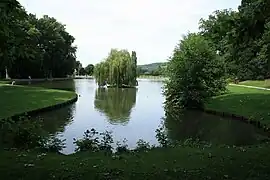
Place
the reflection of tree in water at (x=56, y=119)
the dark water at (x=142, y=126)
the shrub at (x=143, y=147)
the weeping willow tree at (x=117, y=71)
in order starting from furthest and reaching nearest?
the weeping willow tree at (x=117, y=71), the reflection of tree in water at (x=56, y=119), the dark water at (x=142, y=126), the shrub at (x=143, y=147)

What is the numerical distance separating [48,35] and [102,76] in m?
31.7

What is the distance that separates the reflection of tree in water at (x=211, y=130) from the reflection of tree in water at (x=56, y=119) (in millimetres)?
5873

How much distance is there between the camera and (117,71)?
57656 millimetres

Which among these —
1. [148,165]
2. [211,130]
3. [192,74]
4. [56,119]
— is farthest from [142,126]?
[192,74]

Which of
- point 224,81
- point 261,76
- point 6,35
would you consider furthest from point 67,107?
point 261,76

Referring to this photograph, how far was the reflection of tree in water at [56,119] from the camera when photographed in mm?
18348

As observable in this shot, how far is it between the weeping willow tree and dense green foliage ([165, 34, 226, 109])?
23345 mm

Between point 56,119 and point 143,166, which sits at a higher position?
point 143,166

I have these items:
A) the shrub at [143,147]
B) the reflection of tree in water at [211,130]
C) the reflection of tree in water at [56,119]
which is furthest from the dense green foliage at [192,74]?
the shrub at [143,147]

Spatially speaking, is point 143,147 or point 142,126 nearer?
point 143,147

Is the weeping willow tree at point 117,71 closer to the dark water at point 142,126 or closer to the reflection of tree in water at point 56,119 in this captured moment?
the reflection of tree in water at point 56,119

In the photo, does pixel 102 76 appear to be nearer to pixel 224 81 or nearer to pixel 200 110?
pixel 224 81

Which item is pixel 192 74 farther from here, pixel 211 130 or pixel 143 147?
pixel 143 147

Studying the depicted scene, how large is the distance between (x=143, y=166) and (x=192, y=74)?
83.4 ft
